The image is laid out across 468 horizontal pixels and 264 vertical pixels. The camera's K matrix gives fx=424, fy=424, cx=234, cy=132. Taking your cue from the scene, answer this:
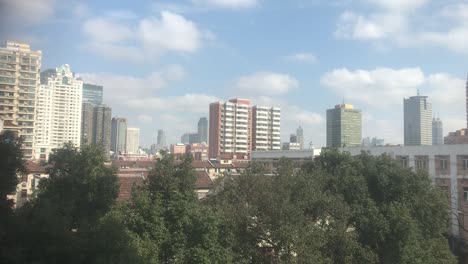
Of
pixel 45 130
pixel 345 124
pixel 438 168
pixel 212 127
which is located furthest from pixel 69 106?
pixel 438 168

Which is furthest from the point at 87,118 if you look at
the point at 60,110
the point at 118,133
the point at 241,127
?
the point at 241,127

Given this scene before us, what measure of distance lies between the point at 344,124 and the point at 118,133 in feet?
195

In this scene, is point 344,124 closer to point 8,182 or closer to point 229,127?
point 229,127

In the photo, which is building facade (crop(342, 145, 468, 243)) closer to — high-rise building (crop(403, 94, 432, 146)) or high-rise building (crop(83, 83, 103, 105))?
high-rise building (crop(403, 94, 432, 146))

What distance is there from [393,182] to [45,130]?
197 ft

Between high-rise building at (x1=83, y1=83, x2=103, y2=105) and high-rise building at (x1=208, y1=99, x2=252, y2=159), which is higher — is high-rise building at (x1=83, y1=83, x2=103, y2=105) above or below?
above

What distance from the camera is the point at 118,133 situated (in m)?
105

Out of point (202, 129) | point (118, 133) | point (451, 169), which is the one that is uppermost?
point (202, 129)

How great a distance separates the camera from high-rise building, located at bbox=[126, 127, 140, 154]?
113938mm

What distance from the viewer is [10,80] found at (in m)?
36.8

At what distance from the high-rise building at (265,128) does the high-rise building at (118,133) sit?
35.5m

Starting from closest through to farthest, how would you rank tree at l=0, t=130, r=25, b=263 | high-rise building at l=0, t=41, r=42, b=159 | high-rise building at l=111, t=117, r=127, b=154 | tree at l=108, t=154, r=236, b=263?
1. tree at l=0, t=130, r=25, b=263
2. tree at l=108, t=154, r=236, b=263
3. high-rise building at l=0, t=41, r=42, b=159
4. high-rise building at l=111, t=117, r=127, b=154

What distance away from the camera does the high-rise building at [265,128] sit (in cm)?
8200

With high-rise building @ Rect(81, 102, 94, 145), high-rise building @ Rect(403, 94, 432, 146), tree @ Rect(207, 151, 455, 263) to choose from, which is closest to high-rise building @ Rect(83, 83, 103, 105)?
high-rise building @ Rect(81, 102, 94, 145)
